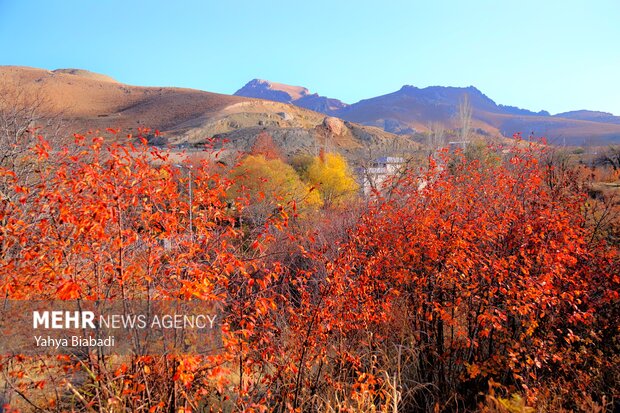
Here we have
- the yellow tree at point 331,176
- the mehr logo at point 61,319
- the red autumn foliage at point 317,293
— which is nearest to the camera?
the red autumn foliage at point 317,293

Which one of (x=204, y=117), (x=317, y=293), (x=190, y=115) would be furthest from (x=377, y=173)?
(x=190, y=115)

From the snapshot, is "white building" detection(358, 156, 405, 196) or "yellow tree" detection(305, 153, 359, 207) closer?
"white building" detection(358, 156, 405, 196)

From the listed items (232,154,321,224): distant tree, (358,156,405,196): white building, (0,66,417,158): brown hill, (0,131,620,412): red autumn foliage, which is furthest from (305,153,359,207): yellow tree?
(0,131,620,412): red autumn foliage

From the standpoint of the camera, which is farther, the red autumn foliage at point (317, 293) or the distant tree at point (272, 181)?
the distant tree at point (272, 181)

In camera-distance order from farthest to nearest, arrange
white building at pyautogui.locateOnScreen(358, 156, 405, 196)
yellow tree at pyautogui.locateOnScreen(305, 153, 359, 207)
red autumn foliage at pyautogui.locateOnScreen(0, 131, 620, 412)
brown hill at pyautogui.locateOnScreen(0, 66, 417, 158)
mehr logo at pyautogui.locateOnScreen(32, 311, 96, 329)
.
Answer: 1. brown hill at pyautogui.locateOnScreen(0, 66, 417, 158)
2. yellow tree at pyautogui.locateOnScreen(305, 153, 359, 207)
3. white building at pyautogui.locateOnScreen(358, 156, 405, 196)
4. mehr logo at pyautogui.locateOnScreen(32, 311, 96, 329)
5. red autumn foliage at pyautogui.locateOnScreen(0, 131, 620, 412)

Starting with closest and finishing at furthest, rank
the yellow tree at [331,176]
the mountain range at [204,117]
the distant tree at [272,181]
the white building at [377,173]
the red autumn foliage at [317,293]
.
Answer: the red autumn foliage at [317,293]
the white building at [377,173]
the distant tree at [272,181]
the yellow tree at [331,176]
the mountain range at [204,117]

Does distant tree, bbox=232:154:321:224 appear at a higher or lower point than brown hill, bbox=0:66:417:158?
lower

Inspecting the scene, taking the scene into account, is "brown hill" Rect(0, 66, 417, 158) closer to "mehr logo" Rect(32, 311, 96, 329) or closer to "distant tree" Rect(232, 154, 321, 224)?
"distant tree" Rect(232, 154, 321, 224)

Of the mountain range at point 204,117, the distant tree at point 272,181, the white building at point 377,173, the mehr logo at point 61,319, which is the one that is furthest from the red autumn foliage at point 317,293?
the mountain range at point 204,117

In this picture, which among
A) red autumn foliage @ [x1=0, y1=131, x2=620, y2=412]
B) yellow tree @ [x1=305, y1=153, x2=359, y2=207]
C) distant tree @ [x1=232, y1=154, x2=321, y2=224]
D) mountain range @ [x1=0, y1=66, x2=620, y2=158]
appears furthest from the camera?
mountain range @ [x1=0, y1=66, x2=620, y2=158]

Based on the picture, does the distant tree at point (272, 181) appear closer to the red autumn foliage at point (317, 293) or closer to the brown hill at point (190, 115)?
the red autumn foliage at point (317, 293)

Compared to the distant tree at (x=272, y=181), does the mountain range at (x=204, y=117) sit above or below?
above

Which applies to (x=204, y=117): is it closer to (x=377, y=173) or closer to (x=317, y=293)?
(x=377, y=173)

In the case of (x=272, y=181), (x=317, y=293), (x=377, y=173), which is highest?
(x=377, y=173)
